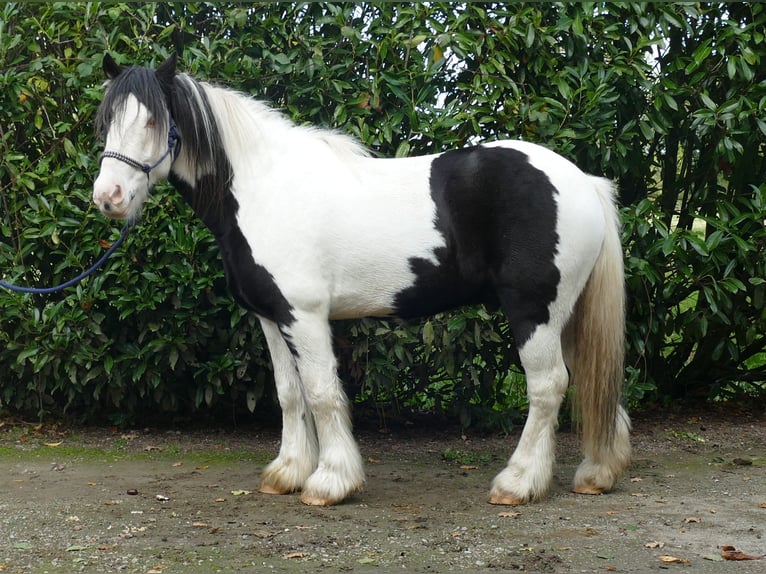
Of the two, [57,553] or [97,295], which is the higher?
[97,295]

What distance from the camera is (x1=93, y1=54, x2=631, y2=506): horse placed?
430 centimetres

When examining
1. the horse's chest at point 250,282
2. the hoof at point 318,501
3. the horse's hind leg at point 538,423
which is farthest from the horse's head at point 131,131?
the horse's hind leg at point 538,423

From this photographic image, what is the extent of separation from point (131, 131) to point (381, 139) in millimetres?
1700

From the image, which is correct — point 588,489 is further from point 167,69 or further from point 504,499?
point 167,69

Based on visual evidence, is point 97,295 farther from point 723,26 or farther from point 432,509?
point 723,26

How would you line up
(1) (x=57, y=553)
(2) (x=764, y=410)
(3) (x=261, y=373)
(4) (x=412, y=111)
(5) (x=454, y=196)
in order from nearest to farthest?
(1) (x=57, y=553) < (5) (x=454, y=196) < (4) (x=412, y=111) < (3) (x=261, y=373) < (2) (x=764, y=410)

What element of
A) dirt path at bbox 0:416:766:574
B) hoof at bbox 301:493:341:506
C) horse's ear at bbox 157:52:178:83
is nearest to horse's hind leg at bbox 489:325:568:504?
dirt path at bbox 0:416:766:574

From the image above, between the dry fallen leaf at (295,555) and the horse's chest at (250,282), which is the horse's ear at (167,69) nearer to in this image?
the horse's chest at (250,282)

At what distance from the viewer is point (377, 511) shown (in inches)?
171

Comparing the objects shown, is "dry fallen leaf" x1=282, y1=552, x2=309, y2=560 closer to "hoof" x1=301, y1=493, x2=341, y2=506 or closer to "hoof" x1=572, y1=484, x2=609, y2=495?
"hoof" x1=301, y1=493, x2=341, y2=506

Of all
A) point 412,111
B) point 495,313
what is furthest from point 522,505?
point 412,111

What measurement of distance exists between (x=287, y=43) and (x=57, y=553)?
10.7 ft

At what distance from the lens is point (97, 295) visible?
553 cm

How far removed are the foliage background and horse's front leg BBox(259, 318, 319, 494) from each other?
93cm
